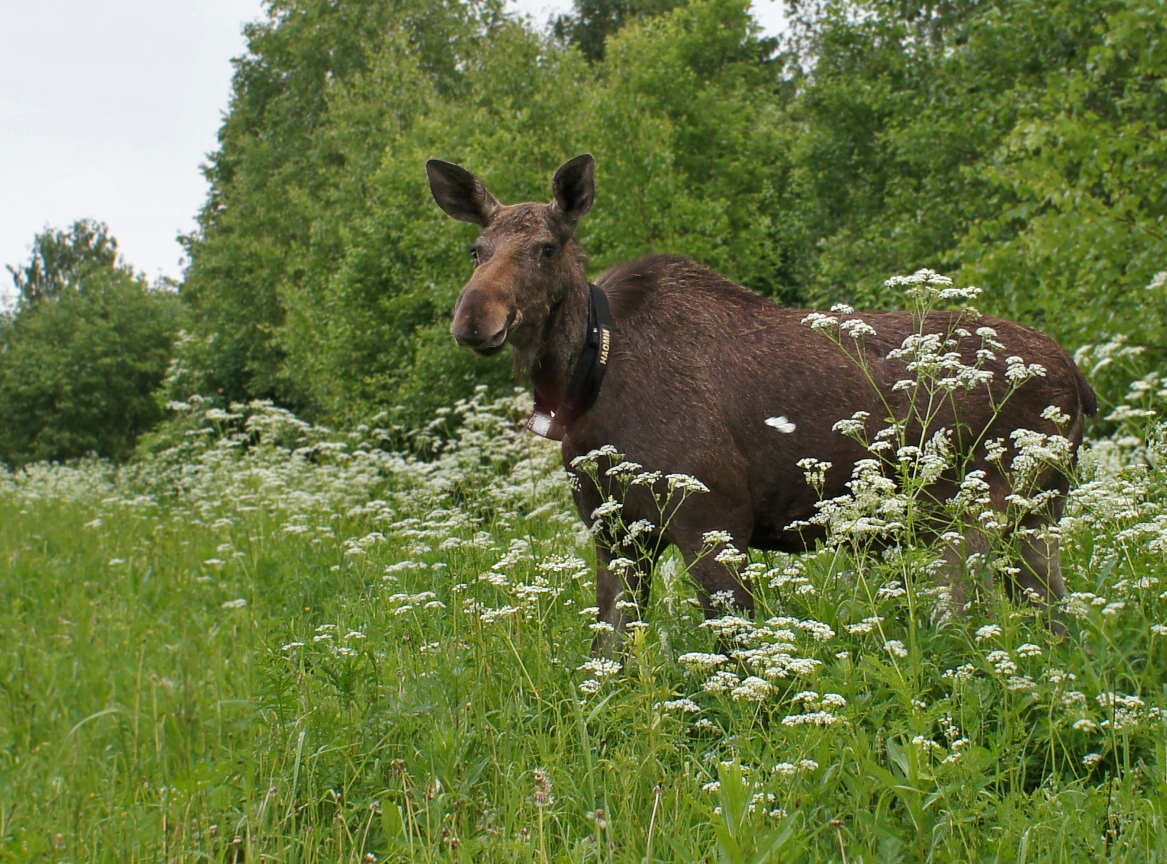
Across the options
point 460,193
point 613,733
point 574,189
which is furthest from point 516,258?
point 613,733

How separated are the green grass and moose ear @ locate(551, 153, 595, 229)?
1753mm

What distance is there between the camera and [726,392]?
4930 millimetres

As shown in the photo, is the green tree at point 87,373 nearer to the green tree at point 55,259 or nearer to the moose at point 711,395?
the green tree at point 55,259

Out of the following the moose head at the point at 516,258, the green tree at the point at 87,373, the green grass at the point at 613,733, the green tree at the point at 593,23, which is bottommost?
the green grass at the point at 613,733

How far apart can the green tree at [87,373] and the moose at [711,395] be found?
5893cm

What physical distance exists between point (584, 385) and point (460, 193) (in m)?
1.40

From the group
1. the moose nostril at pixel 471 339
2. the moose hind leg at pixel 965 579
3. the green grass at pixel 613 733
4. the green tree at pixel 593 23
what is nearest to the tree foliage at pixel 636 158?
the green tree at pixel 593 23

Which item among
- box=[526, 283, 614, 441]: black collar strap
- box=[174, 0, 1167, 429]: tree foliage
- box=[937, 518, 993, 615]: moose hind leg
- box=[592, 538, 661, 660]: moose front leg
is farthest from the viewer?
box=[174, 0, 1167, 429]: tree foliage

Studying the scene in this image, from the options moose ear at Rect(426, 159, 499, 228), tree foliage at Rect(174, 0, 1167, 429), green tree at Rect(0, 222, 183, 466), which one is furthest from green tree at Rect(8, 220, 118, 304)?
moose ear at Rect(426, 159, 499, 228)

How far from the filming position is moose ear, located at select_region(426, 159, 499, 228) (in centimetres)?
537

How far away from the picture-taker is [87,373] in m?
60.0

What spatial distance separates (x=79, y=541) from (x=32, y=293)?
96.5 meters

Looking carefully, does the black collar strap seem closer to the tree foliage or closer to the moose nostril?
the moose nostril

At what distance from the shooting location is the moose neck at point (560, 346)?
496cm
